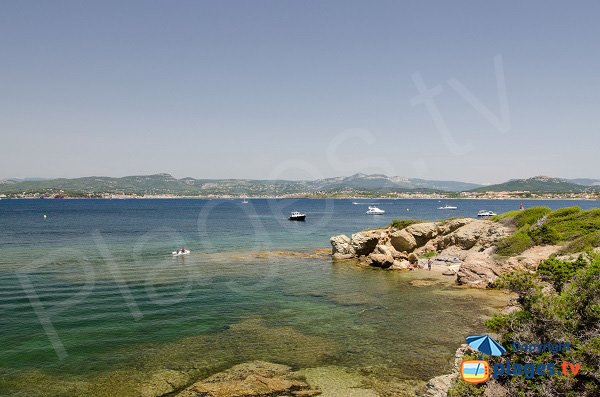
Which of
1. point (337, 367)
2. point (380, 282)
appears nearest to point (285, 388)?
point (337, 367)

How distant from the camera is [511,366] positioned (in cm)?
1226

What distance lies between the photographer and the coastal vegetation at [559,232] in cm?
3516

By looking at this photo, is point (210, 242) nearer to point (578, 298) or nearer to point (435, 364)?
point (435, 364)

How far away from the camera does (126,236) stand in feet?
249

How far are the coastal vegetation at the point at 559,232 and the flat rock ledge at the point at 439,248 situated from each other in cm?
137

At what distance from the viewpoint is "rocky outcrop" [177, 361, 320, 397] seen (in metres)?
15.5

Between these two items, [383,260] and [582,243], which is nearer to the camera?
[582,243]

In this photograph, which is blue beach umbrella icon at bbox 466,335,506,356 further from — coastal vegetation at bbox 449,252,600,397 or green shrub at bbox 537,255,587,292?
green shrub at bbox 537,255,587,292

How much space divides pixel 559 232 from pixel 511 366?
→ 109 feet

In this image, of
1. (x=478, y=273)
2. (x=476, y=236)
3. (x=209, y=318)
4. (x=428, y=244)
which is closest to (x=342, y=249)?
(x=428, y=244)

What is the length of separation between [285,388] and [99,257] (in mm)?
42455

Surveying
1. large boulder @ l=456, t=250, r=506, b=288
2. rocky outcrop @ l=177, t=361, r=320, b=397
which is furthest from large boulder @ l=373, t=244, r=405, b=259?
rocky outcrop @ l=177, t=361, r=320, b=397

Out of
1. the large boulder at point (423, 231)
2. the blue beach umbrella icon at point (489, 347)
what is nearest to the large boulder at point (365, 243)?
the large boulder at point (423, 231)

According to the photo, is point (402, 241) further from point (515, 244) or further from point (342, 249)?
point (515, 244)
